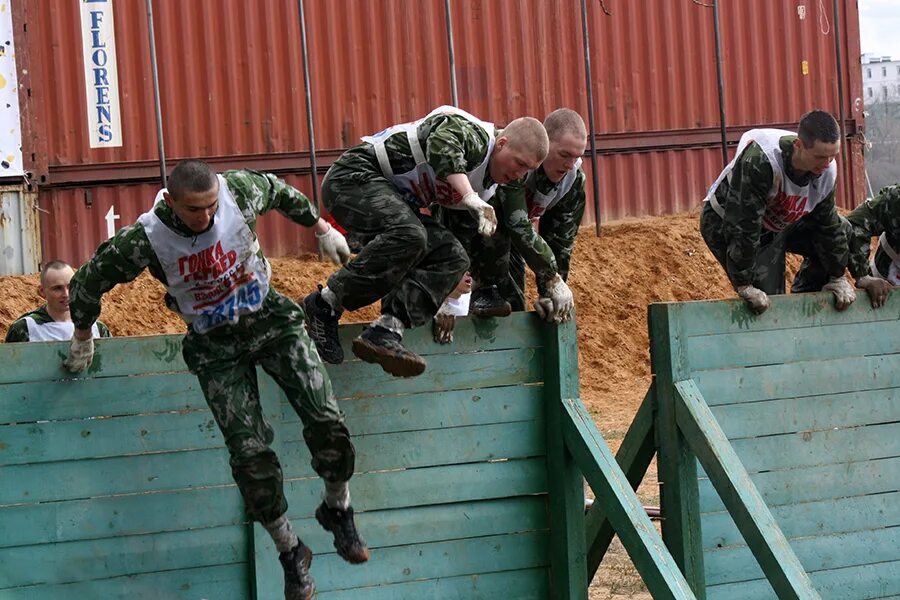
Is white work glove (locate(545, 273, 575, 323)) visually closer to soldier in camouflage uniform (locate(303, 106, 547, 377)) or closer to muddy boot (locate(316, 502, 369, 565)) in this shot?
soldier in camouflage uniform (locate(303, 106, 547, 377))

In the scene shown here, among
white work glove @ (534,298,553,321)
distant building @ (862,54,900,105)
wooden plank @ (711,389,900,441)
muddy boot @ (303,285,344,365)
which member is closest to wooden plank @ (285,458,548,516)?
muddy boot @ (303,285,344,365)

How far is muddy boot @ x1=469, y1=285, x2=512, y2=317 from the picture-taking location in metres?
5.78

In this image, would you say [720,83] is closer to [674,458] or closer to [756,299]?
[756,299]

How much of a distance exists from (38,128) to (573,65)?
20.1ft

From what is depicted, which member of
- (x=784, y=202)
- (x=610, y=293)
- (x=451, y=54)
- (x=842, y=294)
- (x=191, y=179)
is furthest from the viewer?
(x=610, y=293)

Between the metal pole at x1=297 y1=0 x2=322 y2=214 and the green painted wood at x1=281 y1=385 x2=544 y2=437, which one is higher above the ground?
the metal pole at x1=297 y1=0 x2=322 y2=214

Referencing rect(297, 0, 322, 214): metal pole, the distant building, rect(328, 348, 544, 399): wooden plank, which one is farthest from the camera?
the distant building

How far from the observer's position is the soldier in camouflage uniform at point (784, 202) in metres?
6.20

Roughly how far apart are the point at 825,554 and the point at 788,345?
3.43 ft

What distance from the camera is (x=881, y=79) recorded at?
70.8 meters

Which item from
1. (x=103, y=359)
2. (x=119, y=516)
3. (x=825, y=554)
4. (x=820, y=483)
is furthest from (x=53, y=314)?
(x=825, y=554)

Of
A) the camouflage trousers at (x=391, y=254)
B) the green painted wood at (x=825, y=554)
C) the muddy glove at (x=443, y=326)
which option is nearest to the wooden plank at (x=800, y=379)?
the green painted wood at (x=825, y=554)

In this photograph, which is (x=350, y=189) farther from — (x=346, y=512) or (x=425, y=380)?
(x=346, y=512)

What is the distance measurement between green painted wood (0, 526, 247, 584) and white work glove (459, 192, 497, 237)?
168 centimetres
